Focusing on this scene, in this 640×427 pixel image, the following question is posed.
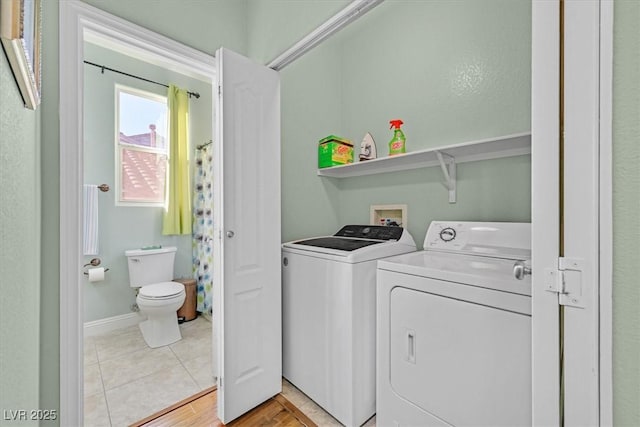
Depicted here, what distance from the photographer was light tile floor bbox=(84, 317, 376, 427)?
1.58 m

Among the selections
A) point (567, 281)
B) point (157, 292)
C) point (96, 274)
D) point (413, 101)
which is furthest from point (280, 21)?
point (96, 274)

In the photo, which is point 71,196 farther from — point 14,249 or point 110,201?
point 110,201

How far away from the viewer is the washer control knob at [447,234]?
5.40 feet

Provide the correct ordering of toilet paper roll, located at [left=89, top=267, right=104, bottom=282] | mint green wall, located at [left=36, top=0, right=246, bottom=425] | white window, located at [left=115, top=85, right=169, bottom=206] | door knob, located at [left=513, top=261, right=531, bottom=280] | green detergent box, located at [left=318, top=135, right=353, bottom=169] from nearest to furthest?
door knob, located at [left=513, top=261, right=531, bottom=280]
mint green wall, located at [left=36, top=0, right=246, bottom=425]
green detergent box, located at [left=318, top=135, right=353, bottom=169]
toilet paper roll, located at [left=89, top=267, right=104, bottom=282]
white window, located at [left=115, top=85, right=169, bottom=206]

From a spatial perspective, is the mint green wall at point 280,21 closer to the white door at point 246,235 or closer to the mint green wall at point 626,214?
the white door at point 246,235

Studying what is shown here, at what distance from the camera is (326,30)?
1.40 m

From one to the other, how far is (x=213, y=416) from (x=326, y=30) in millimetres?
2175

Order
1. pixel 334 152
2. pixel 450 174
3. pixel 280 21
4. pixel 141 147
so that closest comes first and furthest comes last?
pixel 280 21 → pixel 450 174 → pixel 334 152 → pixel 141 147

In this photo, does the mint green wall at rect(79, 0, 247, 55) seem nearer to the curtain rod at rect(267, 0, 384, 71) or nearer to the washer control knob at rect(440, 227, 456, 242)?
the curtain rod at rect(267, 0, 384, 71)

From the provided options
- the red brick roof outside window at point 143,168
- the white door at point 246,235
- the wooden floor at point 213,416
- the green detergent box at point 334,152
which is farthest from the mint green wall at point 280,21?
the wooden floor at point 213,416

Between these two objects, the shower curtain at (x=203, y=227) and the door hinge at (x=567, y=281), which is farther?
the shower curtain at (x=203, y=227)

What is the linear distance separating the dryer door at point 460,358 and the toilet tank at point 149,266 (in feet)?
7.98

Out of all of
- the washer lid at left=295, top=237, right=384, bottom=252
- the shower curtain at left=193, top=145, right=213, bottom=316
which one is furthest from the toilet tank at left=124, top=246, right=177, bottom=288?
the washer lid at left=295, top=237, right=384, bottom=252

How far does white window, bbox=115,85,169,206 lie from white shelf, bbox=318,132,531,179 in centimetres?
193
